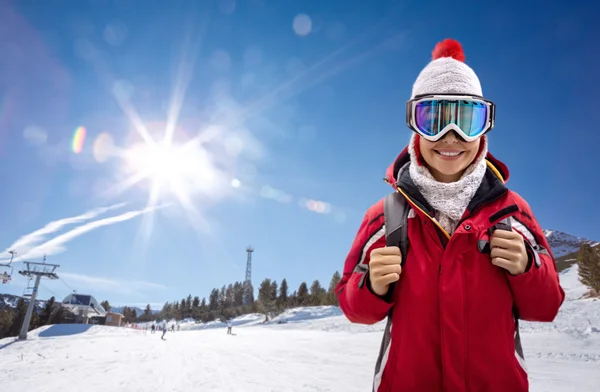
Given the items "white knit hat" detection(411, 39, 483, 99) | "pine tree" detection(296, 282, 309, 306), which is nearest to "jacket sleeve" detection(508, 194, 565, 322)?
"white knit hat" detection(411, 39, 483, 99)

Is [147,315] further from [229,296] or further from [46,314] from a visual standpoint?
[46,314]

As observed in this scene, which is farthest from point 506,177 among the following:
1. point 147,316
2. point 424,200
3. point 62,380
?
point 147,316

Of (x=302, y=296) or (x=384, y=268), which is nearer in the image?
(x=384, y=268)

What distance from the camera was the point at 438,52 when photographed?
8.00ft

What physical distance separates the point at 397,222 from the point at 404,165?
21.1 inches

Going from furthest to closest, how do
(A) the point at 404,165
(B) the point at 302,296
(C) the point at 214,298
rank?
(C) the point at 214,298, (B) the point at 302,296, (A) the point at 404,165

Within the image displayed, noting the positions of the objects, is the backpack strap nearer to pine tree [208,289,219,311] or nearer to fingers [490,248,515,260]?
fingers [490,248,515,260]

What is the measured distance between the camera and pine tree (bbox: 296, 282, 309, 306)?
77000mm

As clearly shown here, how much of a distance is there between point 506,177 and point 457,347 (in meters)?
1.09

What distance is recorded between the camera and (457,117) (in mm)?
1908

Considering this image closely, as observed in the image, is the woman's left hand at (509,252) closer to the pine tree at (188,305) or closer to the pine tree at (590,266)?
the pine tree at (590,266)

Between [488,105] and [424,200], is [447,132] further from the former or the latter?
[424,200]

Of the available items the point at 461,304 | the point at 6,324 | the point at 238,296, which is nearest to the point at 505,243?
the point at 461,304

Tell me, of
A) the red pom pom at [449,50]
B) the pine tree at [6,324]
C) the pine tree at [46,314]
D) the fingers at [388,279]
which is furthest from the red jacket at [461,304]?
the pine tree at [6,324]
